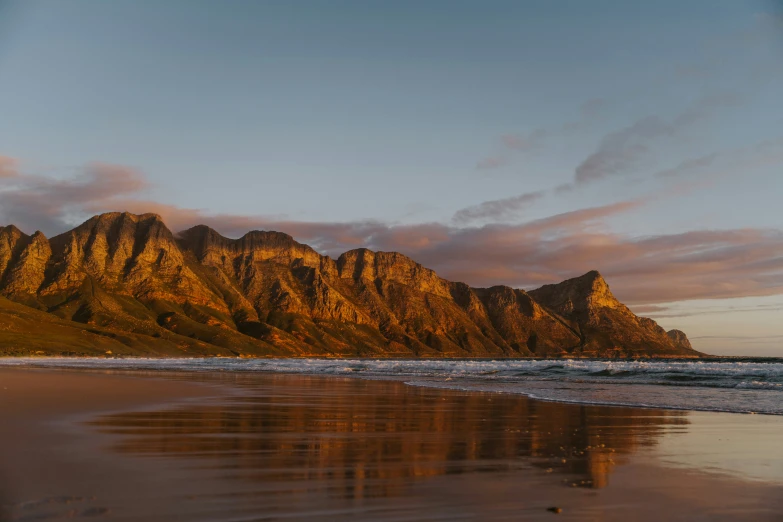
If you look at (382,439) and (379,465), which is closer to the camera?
(379,465)

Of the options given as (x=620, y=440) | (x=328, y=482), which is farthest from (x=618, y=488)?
(x=620, y=440)

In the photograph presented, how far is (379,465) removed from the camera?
35.3 ft

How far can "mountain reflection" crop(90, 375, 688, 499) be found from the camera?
1005 centimetres

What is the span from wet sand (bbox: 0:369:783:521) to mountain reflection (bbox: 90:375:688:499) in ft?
0.18

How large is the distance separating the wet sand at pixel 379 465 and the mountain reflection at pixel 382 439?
0.18ft

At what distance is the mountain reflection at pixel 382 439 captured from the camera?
10055mm

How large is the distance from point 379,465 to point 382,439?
3.45 metres

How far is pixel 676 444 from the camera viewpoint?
13930 millimetres

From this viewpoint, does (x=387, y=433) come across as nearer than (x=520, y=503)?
No

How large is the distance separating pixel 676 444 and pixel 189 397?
20.4 metres

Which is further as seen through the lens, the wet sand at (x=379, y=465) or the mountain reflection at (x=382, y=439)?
the mountain reflection at (x=382, y=439)

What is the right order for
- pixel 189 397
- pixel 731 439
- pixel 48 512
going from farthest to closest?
pixel 189 397 < pixel 731 439 < pixel 48 512

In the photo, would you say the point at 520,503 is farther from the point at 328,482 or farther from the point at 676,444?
the point at 676,444

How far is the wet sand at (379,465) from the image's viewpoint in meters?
7.64
